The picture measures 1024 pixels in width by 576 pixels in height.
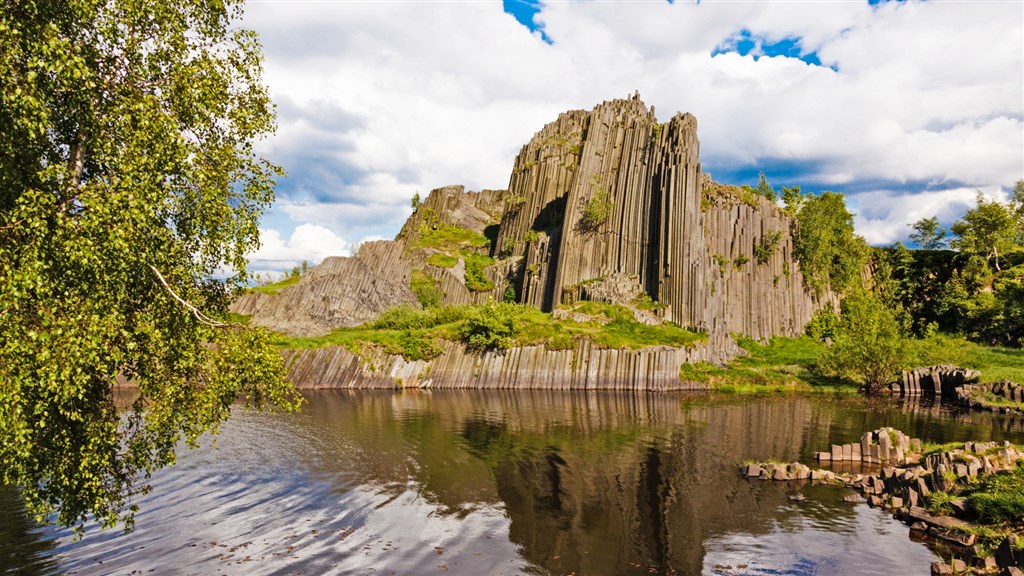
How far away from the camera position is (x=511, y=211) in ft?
309

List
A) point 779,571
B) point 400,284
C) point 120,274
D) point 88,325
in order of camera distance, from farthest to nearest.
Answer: point 400,284 < point 779,571 < point 120,274 < point 88,325

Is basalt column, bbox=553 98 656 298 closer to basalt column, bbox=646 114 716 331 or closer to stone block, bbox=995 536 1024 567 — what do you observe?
basalt column, bbox=646 114 716 331

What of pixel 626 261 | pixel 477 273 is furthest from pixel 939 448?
pixel 477 273

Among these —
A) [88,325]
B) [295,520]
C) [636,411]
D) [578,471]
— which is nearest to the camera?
[88,325]

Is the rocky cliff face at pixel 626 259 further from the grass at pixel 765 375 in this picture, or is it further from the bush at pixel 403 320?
the bush at pixel 403 320

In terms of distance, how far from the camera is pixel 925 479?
21891mm

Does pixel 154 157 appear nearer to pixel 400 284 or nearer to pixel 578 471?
pixel 578 471

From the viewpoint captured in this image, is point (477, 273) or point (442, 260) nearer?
point (477, 273)

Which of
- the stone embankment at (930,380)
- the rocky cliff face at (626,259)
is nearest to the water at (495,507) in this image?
the stone embankment at (930,380)

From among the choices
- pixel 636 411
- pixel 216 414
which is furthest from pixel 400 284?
pixel 216 414

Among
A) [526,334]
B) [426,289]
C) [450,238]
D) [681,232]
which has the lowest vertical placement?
[526,334]

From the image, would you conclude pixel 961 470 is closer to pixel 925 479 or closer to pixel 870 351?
pixel 925 479

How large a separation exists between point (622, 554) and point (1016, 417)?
37500 millimetres

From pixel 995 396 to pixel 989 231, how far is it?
48.4 meters
